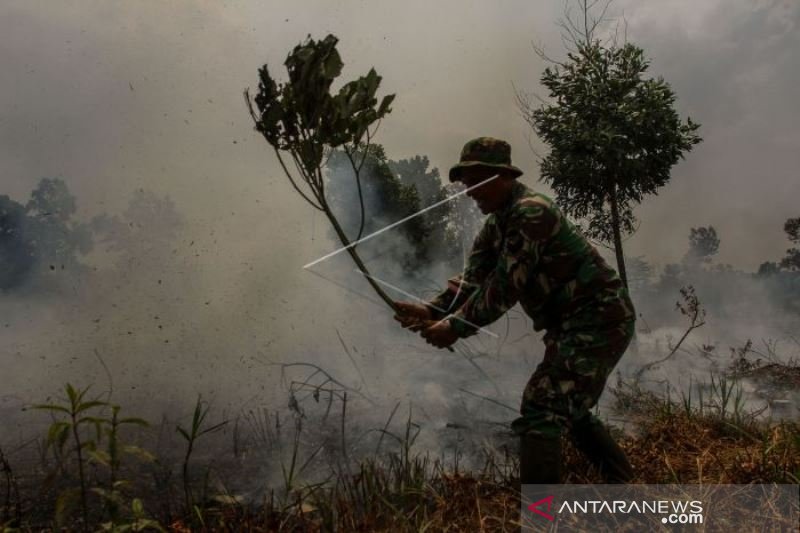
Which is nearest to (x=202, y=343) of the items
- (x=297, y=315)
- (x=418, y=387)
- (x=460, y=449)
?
(x=297, y=315)

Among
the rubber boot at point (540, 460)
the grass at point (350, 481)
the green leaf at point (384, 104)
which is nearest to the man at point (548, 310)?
the rubber boot at point (540, 460)

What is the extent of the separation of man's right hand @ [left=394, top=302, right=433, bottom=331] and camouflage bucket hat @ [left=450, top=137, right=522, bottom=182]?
0.84m

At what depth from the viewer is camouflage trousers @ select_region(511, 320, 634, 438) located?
360 centimetres

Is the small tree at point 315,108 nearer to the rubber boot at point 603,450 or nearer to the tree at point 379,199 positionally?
the rubber boot at point 603,450

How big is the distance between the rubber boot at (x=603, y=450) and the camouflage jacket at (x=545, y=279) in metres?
0.63

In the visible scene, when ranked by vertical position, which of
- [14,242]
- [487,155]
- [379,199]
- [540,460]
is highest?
[379,199]

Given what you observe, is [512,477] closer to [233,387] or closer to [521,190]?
[521,190]

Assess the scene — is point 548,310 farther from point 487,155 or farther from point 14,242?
point 14,242

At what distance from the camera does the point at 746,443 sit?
4.77 meters

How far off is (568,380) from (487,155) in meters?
1.35

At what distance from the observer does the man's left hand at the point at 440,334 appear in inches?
149

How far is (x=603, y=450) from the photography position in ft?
12.8

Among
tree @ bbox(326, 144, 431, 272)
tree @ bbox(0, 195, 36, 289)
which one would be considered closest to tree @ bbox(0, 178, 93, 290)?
tree @ bbox(0, 195, 36, 289)

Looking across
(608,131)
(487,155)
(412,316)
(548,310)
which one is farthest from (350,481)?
(608,131)
